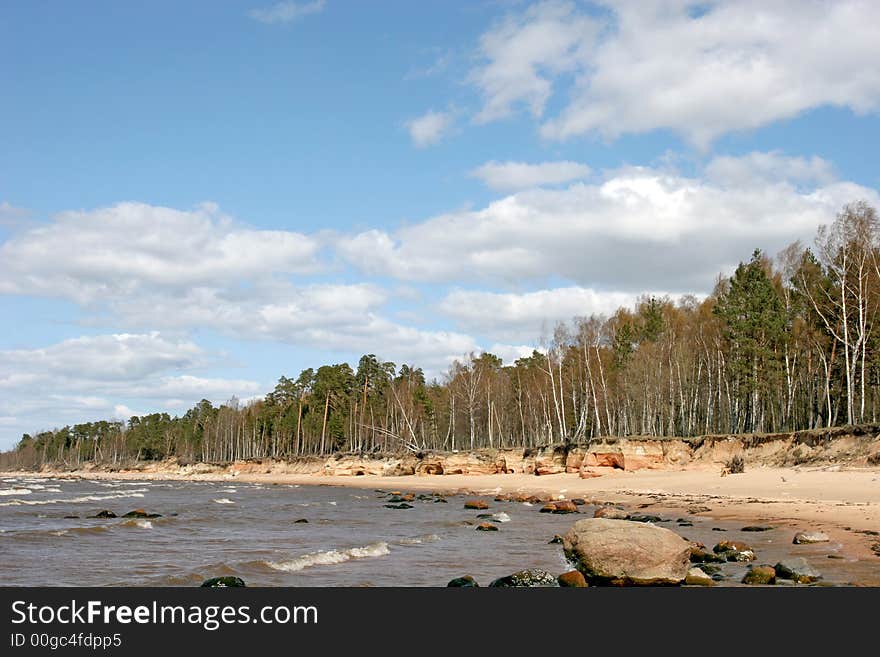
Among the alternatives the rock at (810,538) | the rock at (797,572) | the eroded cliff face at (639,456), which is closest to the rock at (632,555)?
the rock at (797,572)

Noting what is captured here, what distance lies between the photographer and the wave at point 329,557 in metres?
16.1

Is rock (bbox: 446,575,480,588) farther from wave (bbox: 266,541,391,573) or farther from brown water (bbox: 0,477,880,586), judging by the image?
wave (bbox: 266,541,391,573)

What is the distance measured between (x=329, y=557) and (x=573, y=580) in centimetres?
759

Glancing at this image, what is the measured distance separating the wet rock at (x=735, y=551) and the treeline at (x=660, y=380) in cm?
2390

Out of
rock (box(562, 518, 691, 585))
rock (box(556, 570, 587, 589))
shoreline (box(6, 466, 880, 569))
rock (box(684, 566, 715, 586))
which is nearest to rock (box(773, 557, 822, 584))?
rock (box(684, 566, 715, 586))

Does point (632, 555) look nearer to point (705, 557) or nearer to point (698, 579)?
point (698, 579)

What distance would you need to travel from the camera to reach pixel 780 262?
49.6m

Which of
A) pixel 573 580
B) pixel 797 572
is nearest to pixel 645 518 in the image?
pixel 797 572

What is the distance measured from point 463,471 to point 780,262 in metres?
32.7

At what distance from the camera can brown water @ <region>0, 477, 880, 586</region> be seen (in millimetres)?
14312

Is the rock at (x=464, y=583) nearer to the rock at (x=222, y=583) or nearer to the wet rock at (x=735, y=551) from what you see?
the rock at (x=222, y=583)
